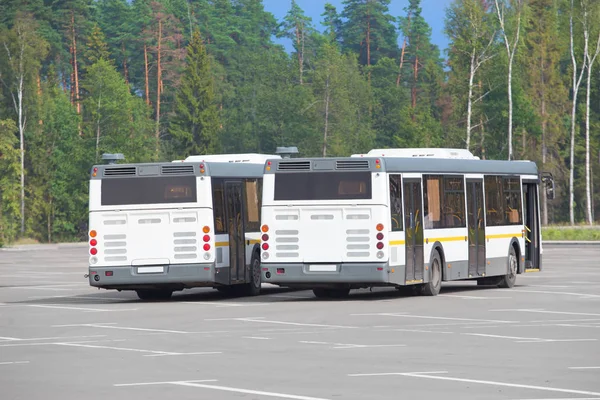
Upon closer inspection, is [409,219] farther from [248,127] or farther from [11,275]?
[248,127]

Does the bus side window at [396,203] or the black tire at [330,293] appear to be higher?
the bus side window at [396,203]

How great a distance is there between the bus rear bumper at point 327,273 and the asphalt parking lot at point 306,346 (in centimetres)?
42

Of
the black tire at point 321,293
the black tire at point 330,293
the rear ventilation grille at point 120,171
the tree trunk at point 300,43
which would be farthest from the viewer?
the tree trunk at point 300,43

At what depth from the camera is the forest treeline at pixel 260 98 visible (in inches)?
3797

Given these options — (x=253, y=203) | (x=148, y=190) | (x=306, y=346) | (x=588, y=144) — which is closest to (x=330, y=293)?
(x=253, y=203)

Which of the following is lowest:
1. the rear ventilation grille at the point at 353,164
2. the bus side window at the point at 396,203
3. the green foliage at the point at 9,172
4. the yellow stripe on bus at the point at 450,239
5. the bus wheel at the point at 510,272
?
the bus wheel at the point at 510,272

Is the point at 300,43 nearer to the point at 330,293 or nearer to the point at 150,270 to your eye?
the point at 330,293

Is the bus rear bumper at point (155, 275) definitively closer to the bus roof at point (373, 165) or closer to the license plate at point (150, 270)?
the license plate at point (150, 270)

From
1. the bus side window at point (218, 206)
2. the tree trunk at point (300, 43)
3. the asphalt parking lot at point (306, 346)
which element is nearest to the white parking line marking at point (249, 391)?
the asphalt parking lot at point (306, 346)

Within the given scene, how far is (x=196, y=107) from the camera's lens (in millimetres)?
113000

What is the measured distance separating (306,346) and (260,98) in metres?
98.8

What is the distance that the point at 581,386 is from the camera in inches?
494

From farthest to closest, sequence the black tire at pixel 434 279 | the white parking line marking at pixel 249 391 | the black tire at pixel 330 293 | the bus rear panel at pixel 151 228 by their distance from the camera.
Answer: the black tire at pixel 330 293 < the black tire at pixel 434 279 < the bus rear panel at pixel 151 228 < the white parking line marking at pixel 249 391

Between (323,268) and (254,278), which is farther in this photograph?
(254,278)
